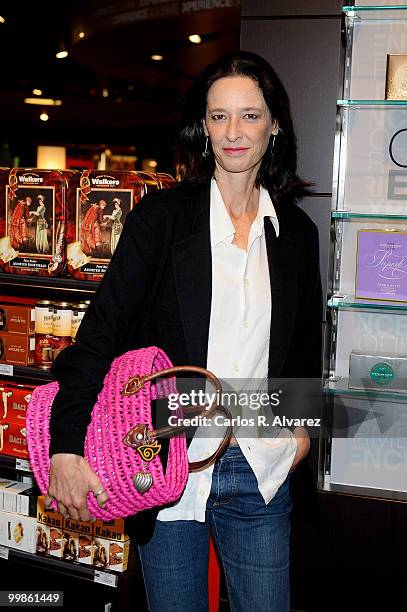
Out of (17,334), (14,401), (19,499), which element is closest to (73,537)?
(19,499)

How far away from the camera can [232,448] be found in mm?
1808

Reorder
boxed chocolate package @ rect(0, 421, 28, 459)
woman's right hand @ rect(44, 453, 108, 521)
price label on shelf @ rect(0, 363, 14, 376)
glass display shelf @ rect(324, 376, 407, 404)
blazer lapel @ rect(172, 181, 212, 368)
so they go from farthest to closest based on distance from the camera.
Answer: boxed chocolate package @ rect(0, 421, 28, 459)
price label on shelf @ rect(0, 363, 14, 376)
glass display shelf @ rect(324, 376, 407, 404)
blazer lapel @ rect(172, 181, 212, 368)
woman's right hand @ rect(44, 453, 108, 521)

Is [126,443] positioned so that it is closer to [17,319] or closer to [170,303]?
[170,303]

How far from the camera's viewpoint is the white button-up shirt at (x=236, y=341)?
1786mm

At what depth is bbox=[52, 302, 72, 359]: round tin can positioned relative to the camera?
2.76 meters

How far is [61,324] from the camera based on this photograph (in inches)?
109

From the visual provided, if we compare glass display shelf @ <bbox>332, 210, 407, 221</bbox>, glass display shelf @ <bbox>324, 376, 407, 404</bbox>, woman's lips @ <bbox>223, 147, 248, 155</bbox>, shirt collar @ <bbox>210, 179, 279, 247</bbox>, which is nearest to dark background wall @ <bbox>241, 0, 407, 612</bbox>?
glass display shelf @ <bbox>332, 210, 407, 221</bbox>

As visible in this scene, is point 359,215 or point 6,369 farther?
point 6,369

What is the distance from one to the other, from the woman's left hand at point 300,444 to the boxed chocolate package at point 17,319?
1218mm

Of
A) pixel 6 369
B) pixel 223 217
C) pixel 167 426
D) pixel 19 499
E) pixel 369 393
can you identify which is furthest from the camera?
pixel 19 499

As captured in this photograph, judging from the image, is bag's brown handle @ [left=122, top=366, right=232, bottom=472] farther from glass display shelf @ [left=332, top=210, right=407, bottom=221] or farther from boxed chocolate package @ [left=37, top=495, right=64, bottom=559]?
boxed chocolate package @ [left=37, top=495, right=64, bottom=559]

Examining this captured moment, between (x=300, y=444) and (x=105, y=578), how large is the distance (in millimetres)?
1237

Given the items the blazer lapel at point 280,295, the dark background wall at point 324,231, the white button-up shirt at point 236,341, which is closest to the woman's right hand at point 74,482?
the white button-up shirt at point 236,341

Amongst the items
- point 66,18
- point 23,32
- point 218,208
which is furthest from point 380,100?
point 23,32
